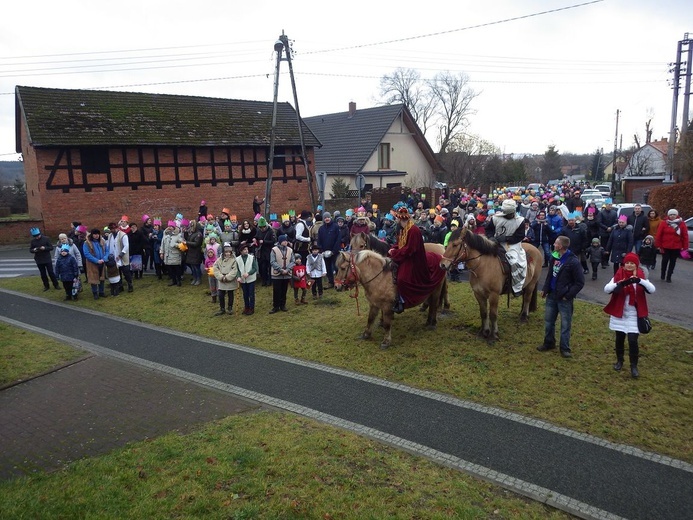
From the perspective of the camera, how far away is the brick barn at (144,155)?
25.0m

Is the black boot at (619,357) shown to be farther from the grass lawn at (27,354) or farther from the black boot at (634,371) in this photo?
the grass lawn at (27,354)

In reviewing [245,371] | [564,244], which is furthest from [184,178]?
[564,244]

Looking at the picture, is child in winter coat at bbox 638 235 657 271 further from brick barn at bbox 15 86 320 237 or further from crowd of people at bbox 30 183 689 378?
brick barn at bbox 15 86 320 237

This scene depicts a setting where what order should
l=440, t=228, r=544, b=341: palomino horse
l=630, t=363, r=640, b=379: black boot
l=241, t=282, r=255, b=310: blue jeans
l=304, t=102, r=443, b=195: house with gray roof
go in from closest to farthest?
l=630, t=363, r=640, b=379: black boot < l=440, t=228, r=544, b=341: palomino horse < l=241, t=282, r=255, b=310: blue jeans < l=304, t=102, r=443, b=195: house with gray roof

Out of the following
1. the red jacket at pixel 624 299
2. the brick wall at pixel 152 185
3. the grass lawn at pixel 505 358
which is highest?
the brick wall at pixel 152 185

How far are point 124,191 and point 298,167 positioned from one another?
1034 cm

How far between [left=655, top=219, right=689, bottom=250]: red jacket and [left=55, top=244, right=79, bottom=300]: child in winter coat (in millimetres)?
15499

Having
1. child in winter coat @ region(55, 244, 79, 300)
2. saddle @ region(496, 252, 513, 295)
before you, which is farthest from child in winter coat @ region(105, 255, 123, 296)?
saddle @ region(496, 252, 513, 295)

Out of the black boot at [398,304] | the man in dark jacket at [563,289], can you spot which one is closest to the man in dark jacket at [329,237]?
the black boot at [398,304]

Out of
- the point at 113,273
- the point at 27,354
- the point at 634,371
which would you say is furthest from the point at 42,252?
the point at 634,371

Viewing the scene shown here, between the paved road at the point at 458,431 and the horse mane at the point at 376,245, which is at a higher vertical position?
the horse mane at the point at 376,245

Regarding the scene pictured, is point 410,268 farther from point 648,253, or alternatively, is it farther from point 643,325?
point 648,253

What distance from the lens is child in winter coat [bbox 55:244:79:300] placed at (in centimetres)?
1366

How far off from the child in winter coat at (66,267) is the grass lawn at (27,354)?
290 cm
